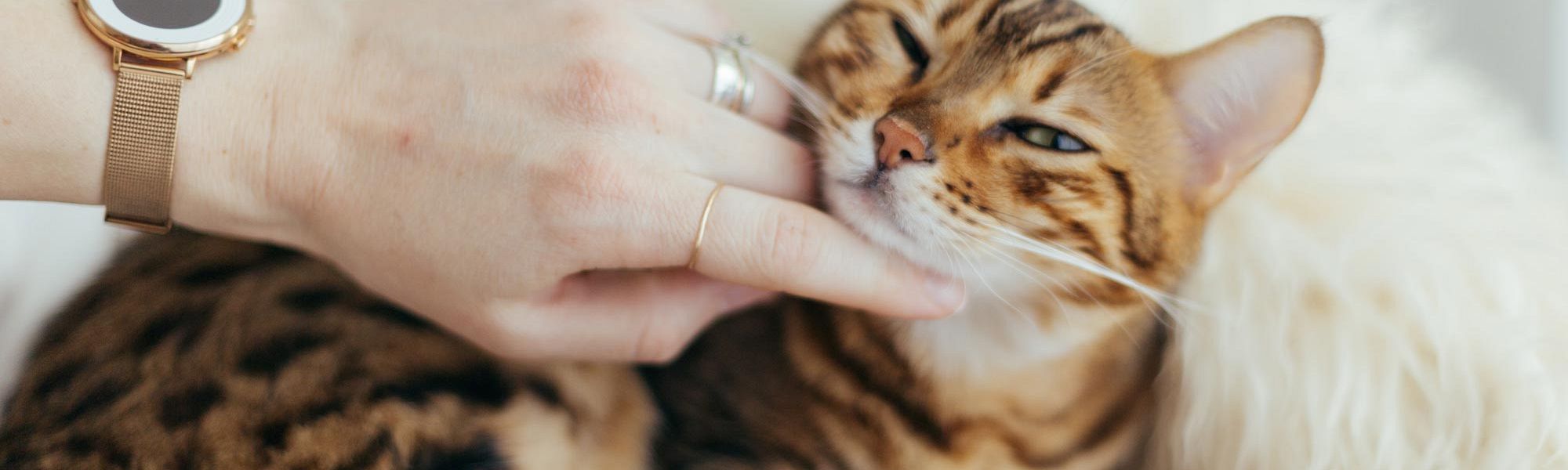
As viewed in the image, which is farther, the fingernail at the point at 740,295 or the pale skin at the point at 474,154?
the fingernail at the point at 740,295

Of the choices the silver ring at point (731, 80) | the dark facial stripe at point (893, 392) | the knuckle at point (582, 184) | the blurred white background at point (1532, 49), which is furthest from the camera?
the blurred white background at point (1532, 49)

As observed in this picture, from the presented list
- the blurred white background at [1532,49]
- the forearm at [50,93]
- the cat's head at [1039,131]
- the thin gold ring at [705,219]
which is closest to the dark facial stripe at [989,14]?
the cat's head at [1039,131]

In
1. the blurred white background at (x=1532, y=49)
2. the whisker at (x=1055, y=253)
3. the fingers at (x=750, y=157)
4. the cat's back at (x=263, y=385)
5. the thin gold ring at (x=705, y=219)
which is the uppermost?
the blurred white background at (x=1532, y=49)

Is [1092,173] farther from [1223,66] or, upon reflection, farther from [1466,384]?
[1466,384]

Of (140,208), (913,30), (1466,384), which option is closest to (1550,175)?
(1466,384)

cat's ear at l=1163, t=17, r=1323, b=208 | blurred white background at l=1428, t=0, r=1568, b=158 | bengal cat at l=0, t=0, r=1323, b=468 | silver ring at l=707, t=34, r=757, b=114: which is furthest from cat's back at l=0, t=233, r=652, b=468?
blurred white background at l=1428, t=0, r=1568, b=158

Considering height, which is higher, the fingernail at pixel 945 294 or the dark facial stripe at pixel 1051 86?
the dark facial stripe at pixel 1051 86

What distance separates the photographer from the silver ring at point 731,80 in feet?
2.70

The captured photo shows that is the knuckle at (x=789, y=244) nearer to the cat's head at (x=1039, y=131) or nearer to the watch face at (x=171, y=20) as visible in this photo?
the cat's head at (x=1039, y=131)

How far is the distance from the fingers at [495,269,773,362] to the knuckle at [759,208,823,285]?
130mm

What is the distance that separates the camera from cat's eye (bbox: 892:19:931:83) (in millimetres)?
846

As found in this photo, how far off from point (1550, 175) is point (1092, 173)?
0.50 m

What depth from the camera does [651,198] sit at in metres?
0.73

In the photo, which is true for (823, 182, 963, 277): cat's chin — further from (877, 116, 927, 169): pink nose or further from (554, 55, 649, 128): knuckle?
(554, 55, 649, 128): knuckle
